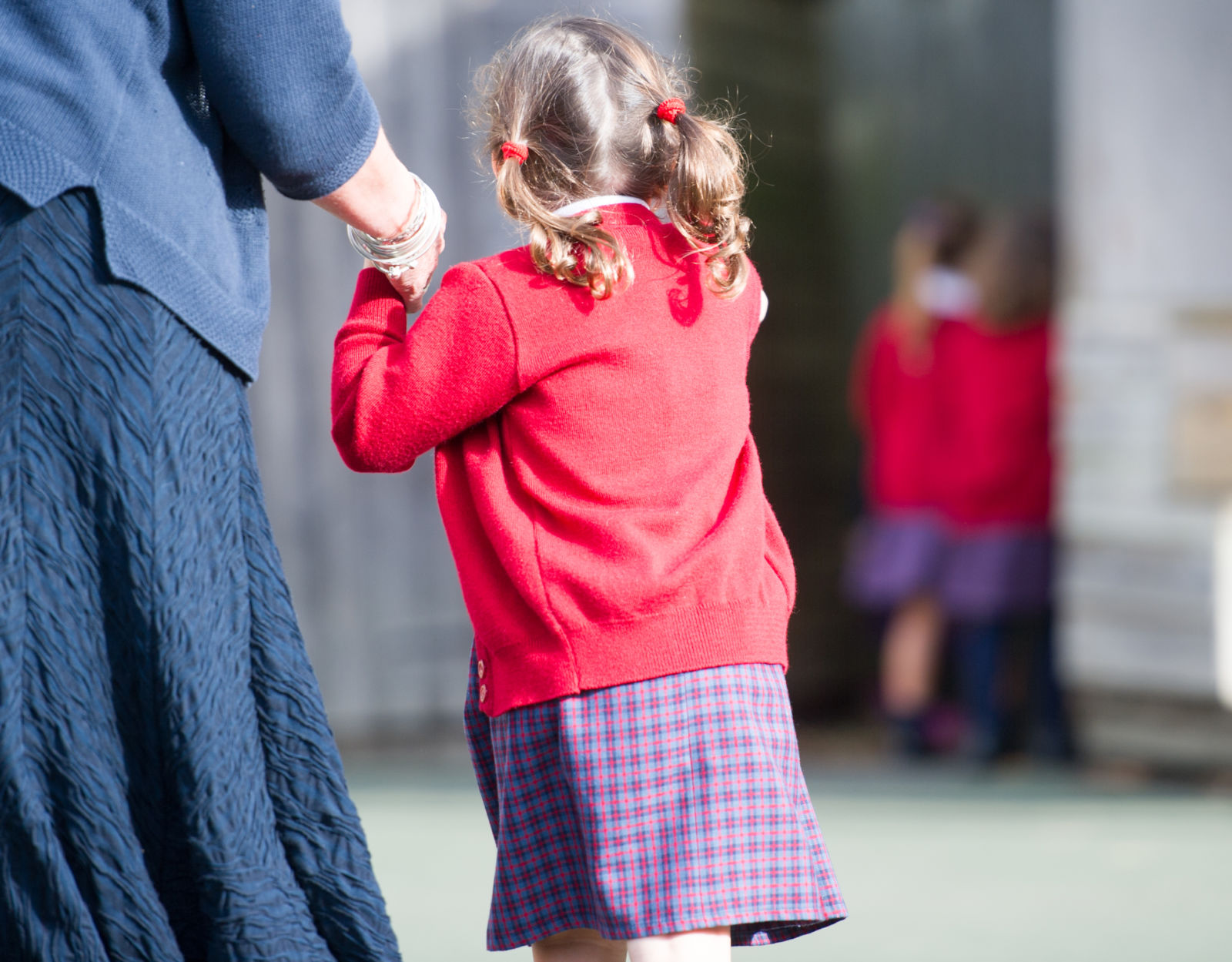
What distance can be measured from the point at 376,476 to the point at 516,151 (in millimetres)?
3150

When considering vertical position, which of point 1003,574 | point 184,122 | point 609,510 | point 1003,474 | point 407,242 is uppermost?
point 184,122

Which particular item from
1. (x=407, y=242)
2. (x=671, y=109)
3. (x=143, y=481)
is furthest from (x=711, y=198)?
(x=143, y=481)

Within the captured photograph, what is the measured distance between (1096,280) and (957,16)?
2.43m

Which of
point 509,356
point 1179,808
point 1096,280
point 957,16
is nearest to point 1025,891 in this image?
point 1179,808

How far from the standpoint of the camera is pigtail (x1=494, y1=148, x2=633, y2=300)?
1608 millimetres

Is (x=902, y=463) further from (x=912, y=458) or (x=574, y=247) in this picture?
(x=574, y=247)

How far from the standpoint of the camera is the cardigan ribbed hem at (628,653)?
1.62 metres

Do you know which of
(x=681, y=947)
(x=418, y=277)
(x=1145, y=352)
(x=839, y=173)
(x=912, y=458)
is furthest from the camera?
(x=839, y=173)

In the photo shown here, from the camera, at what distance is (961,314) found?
4859mm

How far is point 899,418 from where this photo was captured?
4.93 m

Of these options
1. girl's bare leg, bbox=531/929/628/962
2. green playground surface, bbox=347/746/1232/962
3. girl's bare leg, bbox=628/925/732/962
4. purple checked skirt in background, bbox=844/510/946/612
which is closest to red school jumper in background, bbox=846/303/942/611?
purple checked skirt in background, bbox=844/510/946/612

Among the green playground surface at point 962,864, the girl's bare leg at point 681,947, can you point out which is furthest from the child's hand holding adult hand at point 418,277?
the green playground surface at point 962,864

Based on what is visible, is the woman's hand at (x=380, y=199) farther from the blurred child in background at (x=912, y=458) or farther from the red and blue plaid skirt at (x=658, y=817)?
the blurred child in background at (x=912, y=458)

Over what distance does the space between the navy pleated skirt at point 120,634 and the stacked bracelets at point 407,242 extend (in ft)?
0.73
